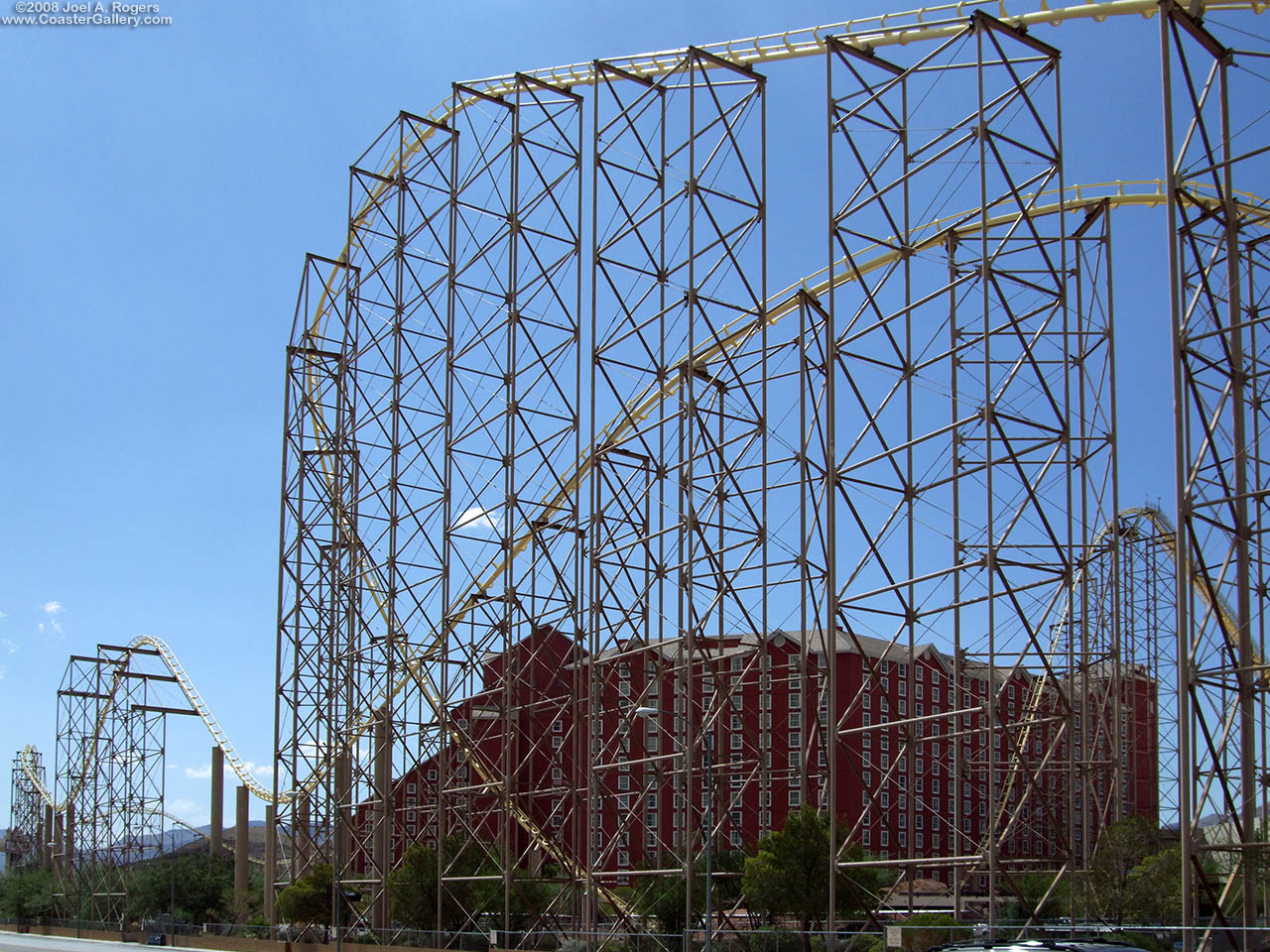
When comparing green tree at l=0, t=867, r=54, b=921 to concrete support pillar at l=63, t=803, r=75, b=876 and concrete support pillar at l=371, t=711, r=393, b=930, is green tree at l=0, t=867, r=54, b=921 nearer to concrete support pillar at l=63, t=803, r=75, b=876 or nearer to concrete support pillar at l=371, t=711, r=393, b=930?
concrete support pillar at l=63, t=803, r=75, b=876

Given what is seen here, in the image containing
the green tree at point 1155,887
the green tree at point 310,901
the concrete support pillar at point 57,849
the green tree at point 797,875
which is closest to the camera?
the green tree at point 797,875

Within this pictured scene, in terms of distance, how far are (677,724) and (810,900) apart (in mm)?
40239

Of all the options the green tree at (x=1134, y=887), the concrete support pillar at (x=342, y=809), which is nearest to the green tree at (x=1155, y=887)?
the green tree at (x=1134, y=887)

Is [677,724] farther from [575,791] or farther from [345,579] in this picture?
[575,791]

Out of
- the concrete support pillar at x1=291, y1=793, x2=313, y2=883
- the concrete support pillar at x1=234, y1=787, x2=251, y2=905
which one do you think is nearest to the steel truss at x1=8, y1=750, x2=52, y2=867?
the concrete support pillar at x1=234, y1=787, x2=251, y2=905

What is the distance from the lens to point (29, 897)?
70.5 m

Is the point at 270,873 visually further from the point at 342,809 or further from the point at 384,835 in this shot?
the point at 384,835

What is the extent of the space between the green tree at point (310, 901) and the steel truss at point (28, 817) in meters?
52.7

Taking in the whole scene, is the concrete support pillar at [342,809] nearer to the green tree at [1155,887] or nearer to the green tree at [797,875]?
the green tree at [797,875]

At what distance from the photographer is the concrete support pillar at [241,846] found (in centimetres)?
6651

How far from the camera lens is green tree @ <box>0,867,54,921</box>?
6862cm

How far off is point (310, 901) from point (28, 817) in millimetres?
62558

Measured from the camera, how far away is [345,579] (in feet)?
147

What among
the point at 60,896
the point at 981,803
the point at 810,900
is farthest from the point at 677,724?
the point at 810,900
